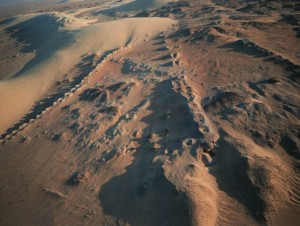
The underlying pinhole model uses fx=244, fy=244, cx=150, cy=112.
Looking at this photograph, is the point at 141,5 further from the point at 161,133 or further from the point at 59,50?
the point at 161,133

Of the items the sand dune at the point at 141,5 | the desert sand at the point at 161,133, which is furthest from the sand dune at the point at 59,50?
the sand dune at the point at 141,5

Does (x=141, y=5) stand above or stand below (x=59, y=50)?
below

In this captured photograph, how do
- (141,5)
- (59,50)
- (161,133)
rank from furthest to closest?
(141,5) → (59,50) → (161,133)

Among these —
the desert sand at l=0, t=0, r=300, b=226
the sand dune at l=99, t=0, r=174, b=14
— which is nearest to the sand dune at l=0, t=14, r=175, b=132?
the desert sand at l=0, t=0, r=300, b=226

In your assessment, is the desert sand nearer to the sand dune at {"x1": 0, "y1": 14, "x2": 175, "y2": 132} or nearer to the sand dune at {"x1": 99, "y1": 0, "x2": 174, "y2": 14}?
the sand dune at {"x1": 0, "y1": 14, "x2": 175, "y2": 132}

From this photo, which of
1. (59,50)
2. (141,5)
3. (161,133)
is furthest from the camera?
(141,5)

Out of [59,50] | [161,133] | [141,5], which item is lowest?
[141,5]

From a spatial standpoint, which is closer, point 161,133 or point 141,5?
point 161,133

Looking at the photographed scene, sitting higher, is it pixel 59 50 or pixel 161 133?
pixel 161 133

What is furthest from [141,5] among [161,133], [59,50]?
[161,133]
